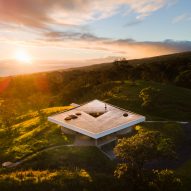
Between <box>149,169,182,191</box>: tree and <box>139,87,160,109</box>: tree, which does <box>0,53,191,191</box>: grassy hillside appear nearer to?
<box>139,87,160,109</box>: tree

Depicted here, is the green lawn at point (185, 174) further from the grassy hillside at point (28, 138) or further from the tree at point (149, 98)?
the tree at point (149, 98)

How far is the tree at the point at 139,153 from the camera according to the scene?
33.4 metres

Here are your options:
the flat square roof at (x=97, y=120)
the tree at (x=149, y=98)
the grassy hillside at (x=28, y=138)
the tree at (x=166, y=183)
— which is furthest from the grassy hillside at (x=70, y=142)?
the tree at (x=166, y=183)

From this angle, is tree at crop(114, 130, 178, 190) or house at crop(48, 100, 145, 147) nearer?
tree at crop(114, 130, 178, 190)

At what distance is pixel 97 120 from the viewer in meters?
51.2

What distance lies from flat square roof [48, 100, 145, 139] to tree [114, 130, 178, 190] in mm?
11296

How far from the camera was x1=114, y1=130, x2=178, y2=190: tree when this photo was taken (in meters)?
33.4

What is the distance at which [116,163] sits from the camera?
42.2m

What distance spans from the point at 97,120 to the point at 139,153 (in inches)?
720

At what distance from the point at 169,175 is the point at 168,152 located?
8.31 feet

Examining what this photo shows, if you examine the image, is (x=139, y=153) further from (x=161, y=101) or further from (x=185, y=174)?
(x=161, y=101)

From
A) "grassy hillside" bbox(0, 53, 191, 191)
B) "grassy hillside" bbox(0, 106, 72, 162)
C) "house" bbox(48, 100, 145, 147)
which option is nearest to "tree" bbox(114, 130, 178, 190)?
"grassy hillside" bbox(0, 53, 191, 191)

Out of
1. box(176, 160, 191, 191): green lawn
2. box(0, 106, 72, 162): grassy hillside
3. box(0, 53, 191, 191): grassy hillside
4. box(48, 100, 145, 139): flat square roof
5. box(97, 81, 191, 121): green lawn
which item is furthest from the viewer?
box(97, 81, 191, 121): green lawn

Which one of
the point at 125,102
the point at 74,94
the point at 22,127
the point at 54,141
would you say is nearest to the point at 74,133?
the point at 54,141
